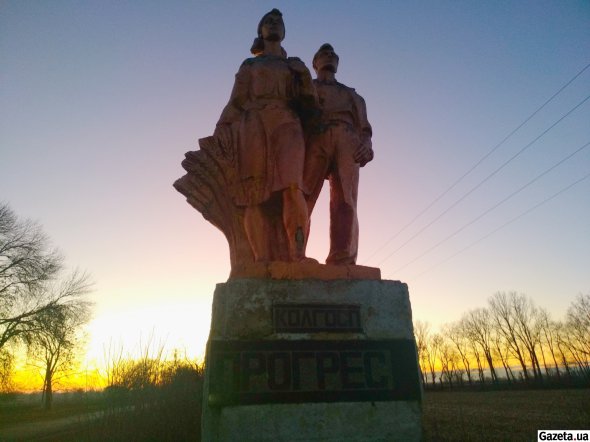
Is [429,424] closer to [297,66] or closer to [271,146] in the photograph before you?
[271,146]

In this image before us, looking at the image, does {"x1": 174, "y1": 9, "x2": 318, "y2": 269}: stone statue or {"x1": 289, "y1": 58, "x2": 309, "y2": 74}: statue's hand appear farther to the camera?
{"x1": 289, "y1": 58, "x2": 309, "y2": 74}: statue's hand

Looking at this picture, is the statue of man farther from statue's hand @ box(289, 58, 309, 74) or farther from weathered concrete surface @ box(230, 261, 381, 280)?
weathered concrete surface @ box(230, 261, 381, 280)

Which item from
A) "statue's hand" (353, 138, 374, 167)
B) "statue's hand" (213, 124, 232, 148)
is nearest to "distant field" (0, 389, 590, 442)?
"statue's hand" (213, 124, 232, 148)

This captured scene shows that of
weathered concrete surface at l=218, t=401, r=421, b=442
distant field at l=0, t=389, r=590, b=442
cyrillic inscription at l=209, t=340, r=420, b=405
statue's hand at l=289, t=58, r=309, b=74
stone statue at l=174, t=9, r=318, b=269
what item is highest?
statue's hand at l=289, t=58, r=309, b=74

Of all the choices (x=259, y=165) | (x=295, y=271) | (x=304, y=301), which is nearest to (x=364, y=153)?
(x=259, y=165)

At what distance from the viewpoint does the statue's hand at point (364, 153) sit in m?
3.49

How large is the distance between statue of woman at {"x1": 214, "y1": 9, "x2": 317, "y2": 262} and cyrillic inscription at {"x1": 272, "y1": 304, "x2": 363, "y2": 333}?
0.47 metres

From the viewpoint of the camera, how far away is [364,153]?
3529mm

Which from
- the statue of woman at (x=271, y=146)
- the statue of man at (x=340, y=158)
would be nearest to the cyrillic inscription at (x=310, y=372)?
the statue of woman at (x=271, y=146)

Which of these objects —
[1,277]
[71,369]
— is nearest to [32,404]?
[71,369]

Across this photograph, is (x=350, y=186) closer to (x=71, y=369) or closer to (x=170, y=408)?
(x=170, y=408)

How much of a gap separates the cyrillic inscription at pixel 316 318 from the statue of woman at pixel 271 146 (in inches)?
18.4

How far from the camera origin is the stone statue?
3051 mm

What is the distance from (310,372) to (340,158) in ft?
6.13
